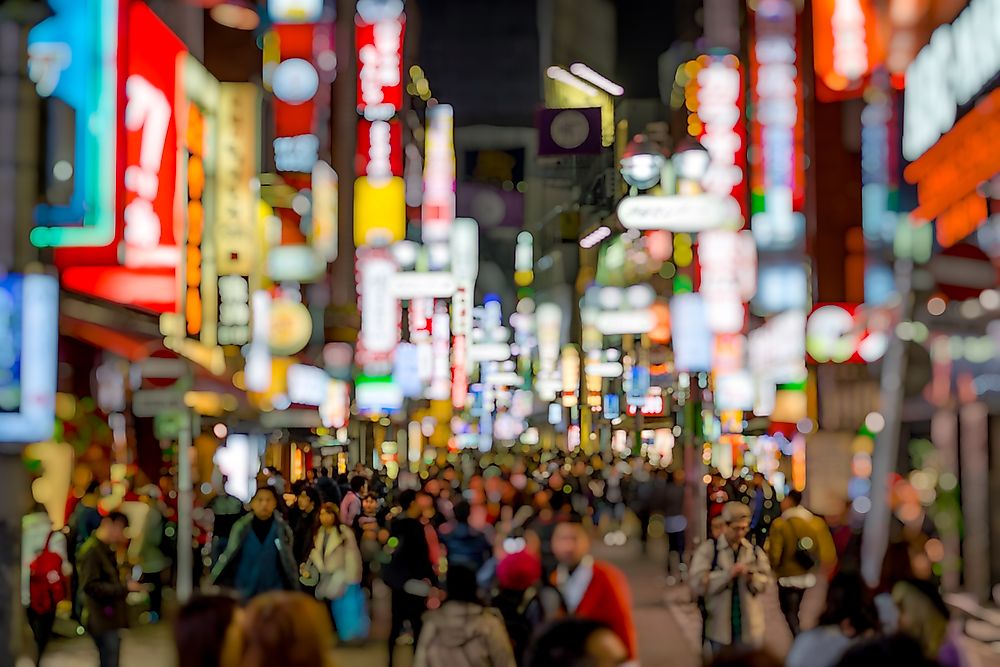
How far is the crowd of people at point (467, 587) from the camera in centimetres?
489

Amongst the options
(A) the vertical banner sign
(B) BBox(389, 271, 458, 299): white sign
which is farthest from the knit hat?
(B) BBox(389, 271, 458, 299): white sign

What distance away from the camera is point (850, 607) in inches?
246

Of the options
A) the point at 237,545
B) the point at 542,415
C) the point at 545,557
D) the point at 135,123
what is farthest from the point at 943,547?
the point at 542,415

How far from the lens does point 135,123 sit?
16750mm

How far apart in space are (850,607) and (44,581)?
27.4 feet

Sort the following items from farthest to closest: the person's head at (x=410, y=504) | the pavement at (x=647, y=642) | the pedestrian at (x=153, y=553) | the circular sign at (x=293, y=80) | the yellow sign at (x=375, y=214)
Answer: the yellow sign at (x=375, y=214)
the circular sign at (x=293, y=80)
the pedestrian at (x=153, y=553)
the pavement at (x=647, y=642)
the person's head at (x=410, y=504)

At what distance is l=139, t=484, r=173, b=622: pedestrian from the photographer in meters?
15.7

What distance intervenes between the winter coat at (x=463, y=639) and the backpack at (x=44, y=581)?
5963 millimetres

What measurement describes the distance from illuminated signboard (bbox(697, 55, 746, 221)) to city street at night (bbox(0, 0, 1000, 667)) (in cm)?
8

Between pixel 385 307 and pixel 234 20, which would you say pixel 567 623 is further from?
pixel 385 307

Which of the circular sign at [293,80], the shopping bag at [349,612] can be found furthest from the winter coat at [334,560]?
the circular sign at [293,80]

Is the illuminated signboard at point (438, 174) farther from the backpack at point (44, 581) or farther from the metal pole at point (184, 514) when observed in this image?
the backpack at point (44, 581)

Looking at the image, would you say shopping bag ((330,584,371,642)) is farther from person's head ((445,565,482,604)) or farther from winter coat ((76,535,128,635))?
person's head ((445,565,482,604))

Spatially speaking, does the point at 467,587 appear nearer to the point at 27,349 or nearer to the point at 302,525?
the point at 27,349
